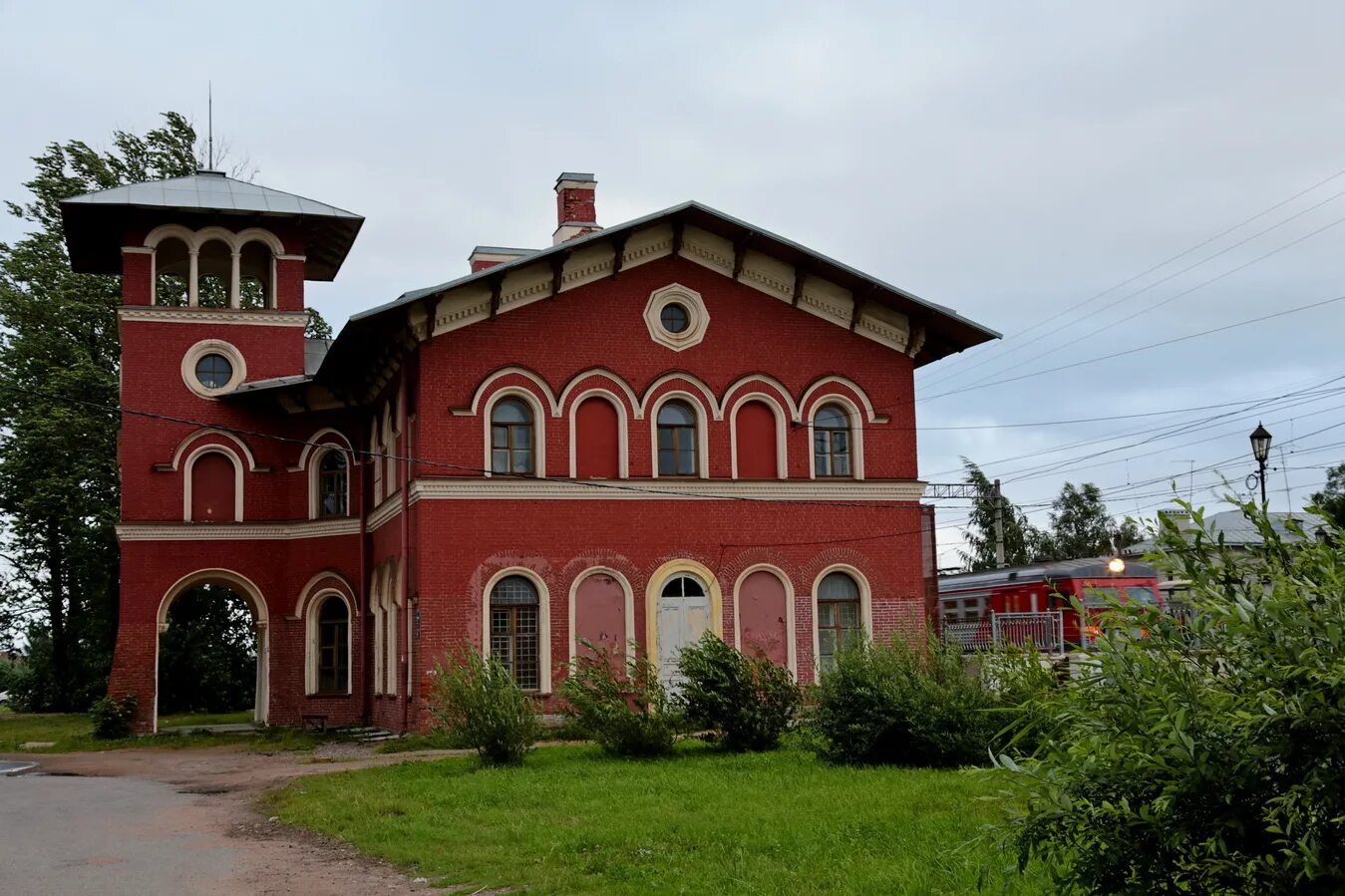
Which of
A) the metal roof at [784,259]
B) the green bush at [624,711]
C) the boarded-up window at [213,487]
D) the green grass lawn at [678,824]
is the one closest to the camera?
the green grass lawn at [678,824]

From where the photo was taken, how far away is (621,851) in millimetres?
9742

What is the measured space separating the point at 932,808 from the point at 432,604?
1149cm

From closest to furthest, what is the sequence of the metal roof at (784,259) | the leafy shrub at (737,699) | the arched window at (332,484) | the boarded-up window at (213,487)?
the leafy shrub at (737,699) → the metal roof at (784,259) → the boarded-up window at (213,487) → the arched window at (332,484)

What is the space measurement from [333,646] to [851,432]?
10608 millimetres

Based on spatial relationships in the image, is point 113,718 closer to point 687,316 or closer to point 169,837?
point 687,316

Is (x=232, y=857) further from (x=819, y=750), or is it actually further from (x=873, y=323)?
(x=873, y=323)

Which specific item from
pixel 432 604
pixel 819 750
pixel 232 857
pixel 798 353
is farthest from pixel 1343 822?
pixel 798 353

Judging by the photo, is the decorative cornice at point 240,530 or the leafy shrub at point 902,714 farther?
the decorative cornice at point 240,530

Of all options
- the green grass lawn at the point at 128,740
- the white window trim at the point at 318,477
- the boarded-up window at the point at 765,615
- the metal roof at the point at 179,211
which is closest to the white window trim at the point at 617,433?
the boarded-up window at the point at 765,615

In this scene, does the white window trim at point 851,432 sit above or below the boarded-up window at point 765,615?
above

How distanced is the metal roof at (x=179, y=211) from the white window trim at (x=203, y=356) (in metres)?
2.38

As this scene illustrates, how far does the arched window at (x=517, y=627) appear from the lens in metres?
21.2

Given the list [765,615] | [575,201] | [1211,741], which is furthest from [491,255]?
[1211,741]

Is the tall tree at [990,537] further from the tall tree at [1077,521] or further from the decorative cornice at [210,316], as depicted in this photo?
the decorative cornice at [210,316]
